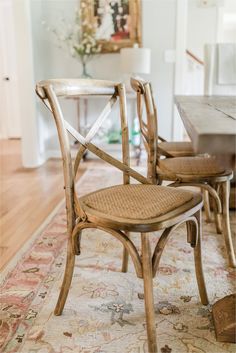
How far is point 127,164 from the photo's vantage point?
1.54 metres

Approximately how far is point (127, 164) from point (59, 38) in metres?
3.02

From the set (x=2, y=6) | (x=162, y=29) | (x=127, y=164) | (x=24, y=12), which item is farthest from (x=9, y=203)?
(x=2, y=6)

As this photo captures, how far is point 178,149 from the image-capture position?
2.23 m

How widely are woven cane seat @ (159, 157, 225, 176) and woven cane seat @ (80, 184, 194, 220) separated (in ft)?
1.20

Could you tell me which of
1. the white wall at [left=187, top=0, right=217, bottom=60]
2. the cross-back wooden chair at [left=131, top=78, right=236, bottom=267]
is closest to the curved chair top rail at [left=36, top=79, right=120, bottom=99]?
the cross-back wooden chair at [left=131, top=78, right=236, bottom=267]

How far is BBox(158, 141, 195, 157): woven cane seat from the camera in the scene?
2184 mm

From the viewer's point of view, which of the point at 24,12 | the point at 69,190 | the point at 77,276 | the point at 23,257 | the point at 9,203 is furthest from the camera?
the point at 24,12

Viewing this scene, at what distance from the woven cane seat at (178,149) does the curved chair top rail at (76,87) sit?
0.83 meters

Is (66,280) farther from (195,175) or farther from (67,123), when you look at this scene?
(195,175)

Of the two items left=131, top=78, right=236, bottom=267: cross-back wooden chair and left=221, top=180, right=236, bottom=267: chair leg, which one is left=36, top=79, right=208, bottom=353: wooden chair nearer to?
left=131, top=78, right=236, bottom=267: cross-back wooden chair

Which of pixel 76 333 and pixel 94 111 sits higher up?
pixel 94 111

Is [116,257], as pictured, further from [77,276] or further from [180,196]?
[180,196]

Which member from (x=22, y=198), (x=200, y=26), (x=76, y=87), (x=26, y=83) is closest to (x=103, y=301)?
(x=76, y=87)

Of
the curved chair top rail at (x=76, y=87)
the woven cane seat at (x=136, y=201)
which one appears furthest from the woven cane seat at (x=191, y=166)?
the curved chair top rail at (x=76, y=87)
